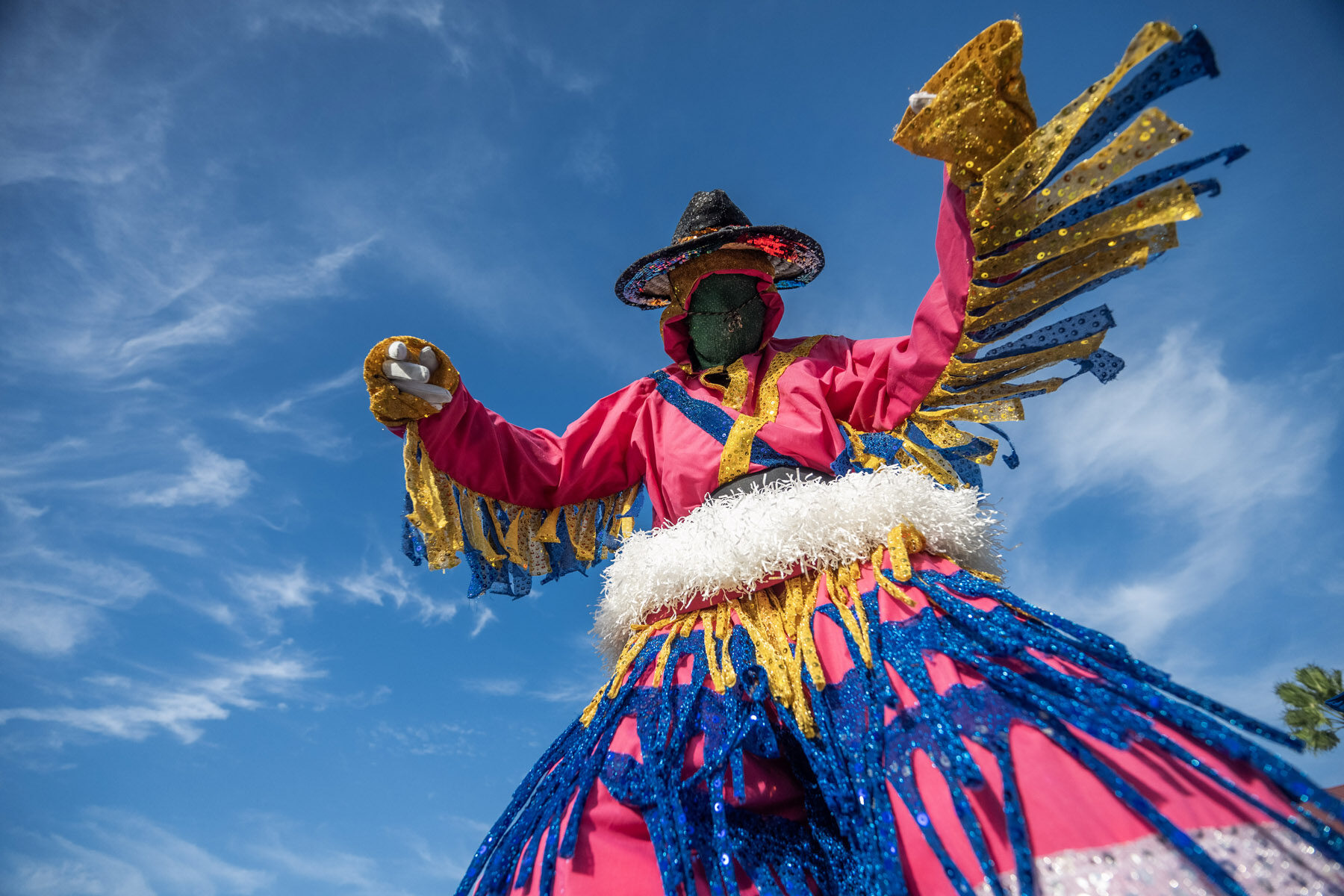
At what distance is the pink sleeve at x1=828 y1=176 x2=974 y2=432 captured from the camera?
2.21 metres

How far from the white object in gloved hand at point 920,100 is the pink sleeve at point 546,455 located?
5.02 ft

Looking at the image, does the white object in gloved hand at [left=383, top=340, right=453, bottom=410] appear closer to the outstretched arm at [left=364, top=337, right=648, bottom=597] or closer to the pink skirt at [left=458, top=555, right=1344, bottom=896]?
the outstretched arm at [left=364, top=337, right=648, bottom=597]

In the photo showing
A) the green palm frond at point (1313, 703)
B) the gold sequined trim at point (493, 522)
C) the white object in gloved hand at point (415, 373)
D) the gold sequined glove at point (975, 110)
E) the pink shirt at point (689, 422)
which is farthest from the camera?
the green palm frond at point (1313, 703)

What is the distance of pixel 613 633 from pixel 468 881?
85 cm

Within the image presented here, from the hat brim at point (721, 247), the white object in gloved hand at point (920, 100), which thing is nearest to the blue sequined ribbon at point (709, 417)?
the hat brim at point (721, 247)

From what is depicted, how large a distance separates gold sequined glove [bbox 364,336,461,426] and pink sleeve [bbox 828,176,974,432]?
1416mm

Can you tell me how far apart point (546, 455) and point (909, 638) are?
→ 5.64 feet

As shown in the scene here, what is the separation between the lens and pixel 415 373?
8.68ft

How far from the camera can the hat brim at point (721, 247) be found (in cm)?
316

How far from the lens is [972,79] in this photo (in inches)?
76.7

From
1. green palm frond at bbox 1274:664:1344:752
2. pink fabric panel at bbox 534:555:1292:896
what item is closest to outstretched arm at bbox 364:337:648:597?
pink fabric panel at bbox 534:555:1292:896

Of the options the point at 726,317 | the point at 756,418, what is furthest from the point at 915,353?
the point at 726,317

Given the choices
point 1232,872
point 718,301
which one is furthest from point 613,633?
point 1232,872

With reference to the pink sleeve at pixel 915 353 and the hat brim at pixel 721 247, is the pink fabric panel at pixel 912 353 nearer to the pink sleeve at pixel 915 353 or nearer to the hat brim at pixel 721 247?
the pink sleeve at pixel 915 353
